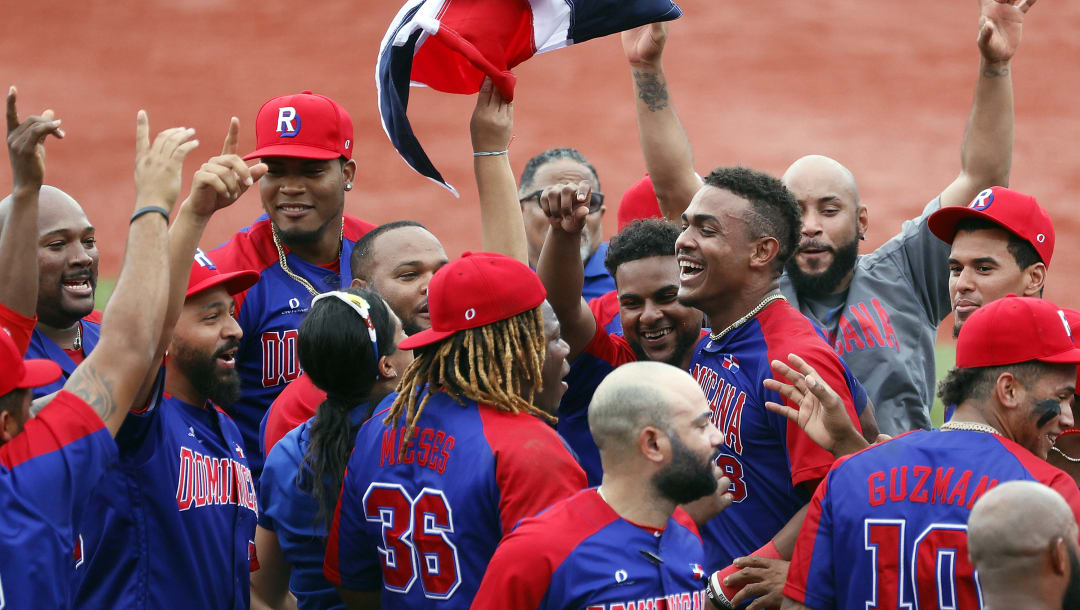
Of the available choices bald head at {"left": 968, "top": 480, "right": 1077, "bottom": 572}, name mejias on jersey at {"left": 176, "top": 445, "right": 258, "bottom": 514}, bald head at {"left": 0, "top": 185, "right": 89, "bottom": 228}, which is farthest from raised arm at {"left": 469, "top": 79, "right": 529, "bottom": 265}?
bald head at {"left": 968, "top": 480, "right": 1077, "bottom": 572}

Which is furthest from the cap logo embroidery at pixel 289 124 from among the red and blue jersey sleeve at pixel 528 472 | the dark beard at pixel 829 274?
the red and blue jersey sleeve at pixel 528 472

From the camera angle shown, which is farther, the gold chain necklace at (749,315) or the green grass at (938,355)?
the green grass at (938,355)

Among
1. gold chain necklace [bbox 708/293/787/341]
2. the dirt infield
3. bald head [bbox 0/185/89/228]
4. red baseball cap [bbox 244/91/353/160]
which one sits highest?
the dirt infield

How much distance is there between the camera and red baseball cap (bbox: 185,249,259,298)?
15.1 ft

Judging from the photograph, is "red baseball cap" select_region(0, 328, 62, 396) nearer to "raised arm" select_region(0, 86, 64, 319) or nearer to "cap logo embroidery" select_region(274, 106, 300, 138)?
"raised arm" select_region(0, 86, 64, 319)

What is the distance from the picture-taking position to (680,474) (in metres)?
3.42

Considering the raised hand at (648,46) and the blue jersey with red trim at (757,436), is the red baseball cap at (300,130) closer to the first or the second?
the raised hand at (648,46)

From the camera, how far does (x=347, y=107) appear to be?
1356 cm

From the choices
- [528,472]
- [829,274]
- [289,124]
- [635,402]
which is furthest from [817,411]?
[289,124]

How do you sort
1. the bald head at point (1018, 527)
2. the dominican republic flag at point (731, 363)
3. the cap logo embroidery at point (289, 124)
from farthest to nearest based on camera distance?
the cap logo embroidery at point (289, 124) → the dominican republic flag at point (731, 363) → the bald head at point (1018, 527)

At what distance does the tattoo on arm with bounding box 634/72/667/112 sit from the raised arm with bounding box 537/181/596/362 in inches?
45.0

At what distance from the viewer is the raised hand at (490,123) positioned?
4.77m

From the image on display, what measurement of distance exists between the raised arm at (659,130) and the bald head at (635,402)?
250 cm

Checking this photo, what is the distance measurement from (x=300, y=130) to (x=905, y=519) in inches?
135
